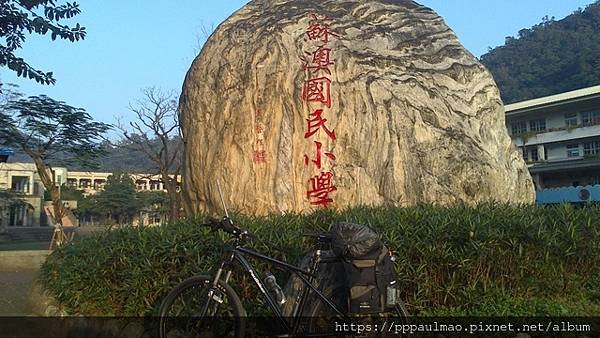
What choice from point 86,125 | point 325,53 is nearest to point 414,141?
point 325,53

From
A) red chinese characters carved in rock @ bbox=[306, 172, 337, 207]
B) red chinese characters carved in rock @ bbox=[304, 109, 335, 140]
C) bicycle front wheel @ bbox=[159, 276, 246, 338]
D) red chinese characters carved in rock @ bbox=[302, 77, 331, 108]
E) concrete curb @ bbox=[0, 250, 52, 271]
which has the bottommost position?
concrete curb @ bbox=[0, 250, 52, 271]

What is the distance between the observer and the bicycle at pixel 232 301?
3742 millimetres

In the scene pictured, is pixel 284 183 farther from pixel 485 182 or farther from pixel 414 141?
pixel 485 182

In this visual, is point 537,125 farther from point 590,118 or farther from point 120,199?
point 120,199

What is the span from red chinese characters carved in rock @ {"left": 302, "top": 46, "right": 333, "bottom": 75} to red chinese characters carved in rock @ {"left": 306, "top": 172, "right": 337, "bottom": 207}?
3.89 feet

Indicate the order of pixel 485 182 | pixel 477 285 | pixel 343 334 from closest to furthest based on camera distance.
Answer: pixel 343 334
pixel 477 285
pixel 485 182

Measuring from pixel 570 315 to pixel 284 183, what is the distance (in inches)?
132

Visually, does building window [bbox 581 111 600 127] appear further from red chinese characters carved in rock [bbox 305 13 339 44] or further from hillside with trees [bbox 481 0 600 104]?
red chinese characters carved in rock [bbox 305 13 339 44]

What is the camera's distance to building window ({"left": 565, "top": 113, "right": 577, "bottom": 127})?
3092 centimetres

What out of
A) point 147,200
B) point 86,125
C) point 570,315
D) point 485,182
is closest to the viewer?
point 570,315

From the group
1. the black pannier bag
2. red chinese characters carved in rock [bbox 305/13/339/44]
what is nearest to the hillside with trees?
red chinese characters carved in rock [bbox 305/13/339/44]

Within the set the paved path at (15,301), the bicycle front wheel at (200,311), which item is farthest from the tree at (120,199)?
the bicycle front wheel at (200,311)

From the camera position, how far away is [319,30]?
7.17 m

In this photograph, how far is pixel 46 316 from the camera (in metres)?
5.14
